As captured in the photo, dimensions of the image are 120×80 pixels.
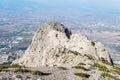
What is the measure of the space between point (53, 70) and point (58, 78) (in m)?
6.20

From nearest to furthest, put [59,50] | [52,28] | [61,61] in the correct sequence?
[61,61] < [59,50] < [52,28]

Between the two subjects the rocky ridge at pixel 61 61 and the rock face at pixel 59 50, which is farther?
the rock face at pixel 59 50

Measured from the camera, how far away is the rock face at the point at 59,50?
61.2m

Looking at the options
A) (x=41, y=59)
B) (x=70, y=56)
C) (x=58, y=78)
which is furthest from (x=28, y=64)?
(x=58, y=78)

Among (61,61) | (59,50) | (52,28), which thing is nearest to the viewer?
(61,61)

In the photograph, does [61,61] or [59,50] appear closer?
[61,61]

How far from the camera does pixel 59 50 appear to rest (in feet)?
210

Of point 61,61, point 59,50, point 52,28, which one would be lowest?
point 61,61

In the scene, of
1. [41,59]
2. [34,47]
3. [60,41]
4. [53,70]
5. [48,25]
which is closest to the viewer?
[53,70]

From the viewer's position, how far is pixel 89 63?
55719 mm

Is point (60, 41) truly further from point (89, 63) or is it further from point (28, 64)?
point (89, 63)

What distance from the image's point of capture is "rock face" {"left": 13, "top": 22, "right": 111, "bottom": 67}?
201ft

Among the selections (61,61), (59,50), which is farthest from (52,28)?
(61,61)

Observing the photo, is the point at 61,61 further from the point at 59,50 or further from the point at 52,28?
the point at 52,28
